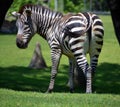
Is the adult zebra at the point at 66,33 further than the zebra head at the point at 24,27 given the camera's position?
No

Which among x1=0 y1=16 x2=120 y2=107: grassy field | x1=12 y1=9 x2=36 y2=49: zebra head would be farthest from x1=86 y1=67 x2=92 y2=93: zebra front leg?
x1=12 y1=9 x2=36 y2=49: zebra head

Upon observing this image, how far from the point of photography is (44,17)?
544 inches

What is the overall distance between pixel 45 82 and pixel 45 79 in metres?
0.94

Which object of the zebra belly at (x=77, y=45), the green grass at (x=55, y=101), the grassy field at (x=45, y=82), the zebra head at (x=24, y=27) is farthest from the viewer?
the zebra head at (x=24, y=27)

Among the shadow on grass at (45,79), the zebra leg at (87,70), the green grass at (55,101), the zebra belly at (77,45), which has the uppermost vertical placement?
the zebra belly at (77,45)

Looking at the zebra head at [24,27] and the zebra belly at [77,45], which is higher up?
the zebra head at [24,27]

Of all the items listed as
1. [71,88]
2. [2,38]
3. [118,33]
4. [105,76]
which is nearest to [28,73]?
[105,76]

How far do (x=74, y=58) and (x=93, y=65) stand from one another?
604mm

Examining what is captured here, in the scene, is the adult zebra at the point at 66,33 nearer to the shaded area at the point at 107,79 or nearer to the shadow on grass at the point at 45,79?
the shadow on grass at the point at 45,79

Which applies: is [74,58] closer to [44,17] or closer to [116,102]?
[44,17]

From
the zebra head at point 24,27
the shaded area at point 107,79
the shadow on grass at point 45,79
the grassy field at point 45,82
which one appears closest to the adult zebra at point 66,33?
the zebra head at point 24,27

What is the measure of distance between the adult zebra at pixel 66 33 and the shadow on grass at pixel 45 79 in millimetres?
1603

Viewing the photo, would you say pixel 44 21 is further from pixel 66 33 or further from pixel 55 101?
pixel 55 101

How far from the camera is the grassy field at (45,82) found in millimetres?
9789
